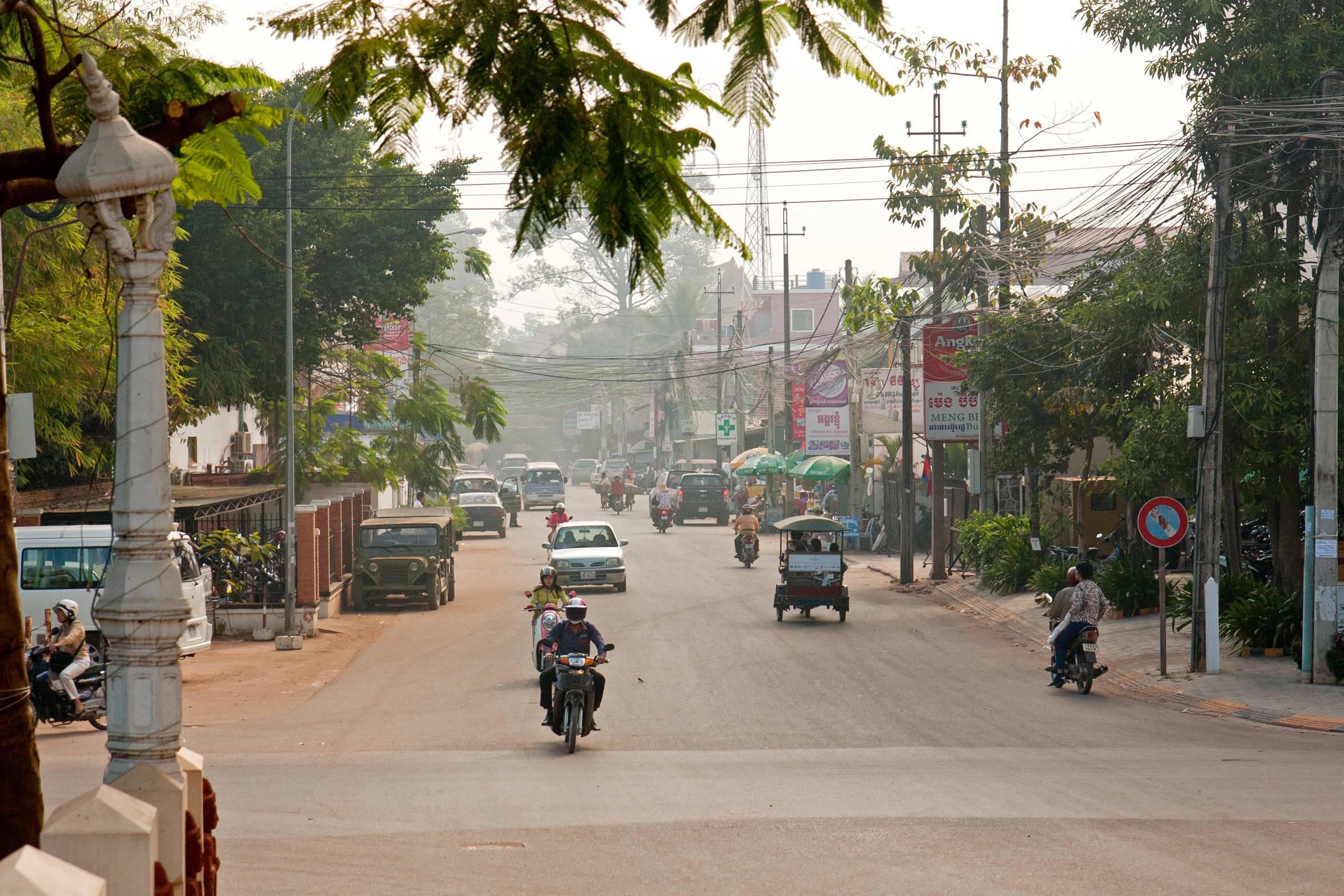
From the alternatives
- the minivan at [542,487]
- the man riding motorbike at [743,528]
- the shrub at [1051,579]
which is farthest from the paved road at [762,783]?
the minivan at [542,487]

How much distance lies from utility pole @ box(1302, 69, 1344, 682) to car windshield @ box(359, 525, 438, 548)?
16.7 meters

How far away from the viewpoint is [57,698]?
13.8m

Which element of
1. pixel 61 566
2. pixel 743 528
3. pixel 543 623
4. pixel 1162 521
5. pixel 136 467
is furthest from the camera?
pixel 743 528

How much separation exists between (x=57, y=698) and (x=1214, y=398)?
549 inches

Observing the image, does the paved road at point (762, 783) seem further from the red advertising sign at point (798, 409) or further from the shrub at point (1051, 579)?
the red advertising sign at point (798, 409)

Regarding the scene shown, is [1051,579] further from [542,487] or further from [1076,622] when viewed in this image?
[542,487]

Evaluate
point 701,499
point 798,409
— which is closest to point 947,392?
point 798,409

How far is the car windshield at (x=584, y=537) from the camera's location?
2811 cm

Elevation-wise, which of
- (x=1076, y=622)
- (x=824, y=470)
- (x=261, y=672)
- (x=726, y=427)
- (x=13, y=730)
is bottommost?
(x=261, y=672)

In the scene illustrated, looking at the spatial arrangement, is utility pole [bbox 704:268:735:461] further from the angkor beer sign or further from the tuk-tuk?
the tuk-tuk

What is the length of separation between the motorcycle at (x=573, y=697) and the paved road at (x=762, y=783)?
0.22 meters

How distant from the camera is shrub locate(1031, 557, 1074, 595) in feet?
76.0

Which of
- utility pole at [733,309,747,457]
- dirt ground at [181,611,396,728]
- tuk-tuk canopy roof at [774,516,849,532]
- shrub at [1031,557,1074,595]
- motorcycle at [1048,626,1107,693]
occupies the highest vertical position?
utility pole at [733,309,747,457]

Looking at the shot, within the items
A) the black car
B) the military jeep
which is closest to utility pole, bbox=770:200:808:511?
the black car
